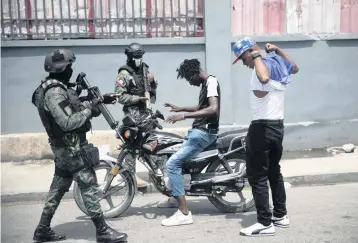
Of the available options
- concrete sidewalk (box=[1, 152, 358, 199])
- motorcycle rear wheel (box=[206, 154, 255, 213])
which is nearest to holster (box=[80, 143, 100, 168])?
motorcycle rear wheel (box=[206, 154, 255, 213])

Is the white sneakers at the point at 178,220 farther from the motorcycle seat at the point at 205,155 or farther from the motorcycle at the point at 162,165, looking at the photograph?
the motorcycle seat at the point at 205,155

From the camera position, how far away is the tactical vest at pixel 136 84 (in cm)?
Answer: 656

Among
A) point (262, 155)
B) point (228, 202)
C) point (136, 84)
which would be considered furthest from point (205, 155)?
point (136, 84)

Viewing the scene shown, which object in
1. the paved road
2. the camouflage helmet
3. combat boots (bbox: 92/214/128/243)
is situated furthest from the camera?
the paved road

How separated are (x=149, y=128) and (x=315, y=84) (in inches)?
158

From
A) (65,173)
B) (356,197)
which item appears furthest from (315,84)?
(65,173)

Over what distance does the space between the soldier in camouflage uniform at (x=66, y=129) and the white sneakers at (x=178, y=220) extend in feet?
2.05

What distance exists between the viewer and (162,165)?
19.2 ft

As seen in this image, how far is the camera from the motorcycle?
576cm

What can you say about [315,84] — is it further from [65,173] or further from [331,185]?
[65,173]

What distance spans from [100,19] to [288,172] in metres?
3.64

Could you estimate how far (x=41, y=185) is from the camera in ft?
23.9

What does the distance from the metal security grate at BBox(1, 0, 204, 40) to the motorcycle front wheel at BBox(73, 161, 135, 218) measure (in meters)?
3.34

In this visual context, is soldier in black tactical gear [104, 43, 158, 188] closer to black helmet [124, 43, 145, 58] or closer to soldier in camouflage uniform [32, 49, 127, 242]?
black helmet [124, 43, 145, 58]
